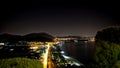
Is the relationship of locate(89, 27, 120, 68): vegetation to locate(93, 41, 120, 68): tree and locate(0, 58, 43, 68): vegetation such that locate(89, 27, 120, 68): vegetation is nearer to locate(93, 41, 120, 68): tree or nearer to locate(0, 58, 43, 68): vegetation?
locate(93, 41, 120, 68): tree

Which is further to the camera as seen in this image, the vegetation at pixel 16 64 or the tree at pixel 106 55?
the tree at pixel 106 55

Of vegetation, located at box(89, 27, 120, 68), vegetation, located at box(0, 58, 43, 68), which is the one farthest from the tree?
vegetation, located at box(0, 58, 43, 68)

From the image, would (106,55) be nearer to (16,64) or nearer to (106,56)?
(106,56)

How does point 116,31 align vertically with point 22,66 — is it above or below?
above

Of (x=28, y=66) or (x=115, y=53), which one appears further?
(x=115, y=53)

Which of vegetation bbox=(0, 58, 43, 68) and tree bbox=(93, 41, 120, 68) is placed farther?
tree bbox=(93, 41, 120, 68)

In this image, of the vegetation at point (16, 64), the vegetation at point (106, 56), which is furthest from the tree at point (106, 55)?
the vegetation at point (16, 64)

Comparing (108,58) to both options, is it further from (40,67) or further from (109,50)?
(40,67)

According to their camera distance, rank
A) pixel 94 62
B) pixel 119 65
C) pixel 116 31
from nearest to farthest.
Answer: pixel 119 65 < pixel 94 62 < pixel 116 31

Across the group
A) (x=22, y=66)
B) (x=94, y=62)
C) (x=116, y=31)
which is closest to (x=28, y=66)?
(x=22, y=66)

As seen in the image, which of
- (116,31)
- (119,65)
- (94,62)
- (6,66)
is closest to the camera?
(6,66)

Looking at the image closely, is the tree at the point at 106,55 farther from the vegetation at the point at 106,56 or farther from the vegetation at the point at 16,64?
the vegetation at the point at 16,64
